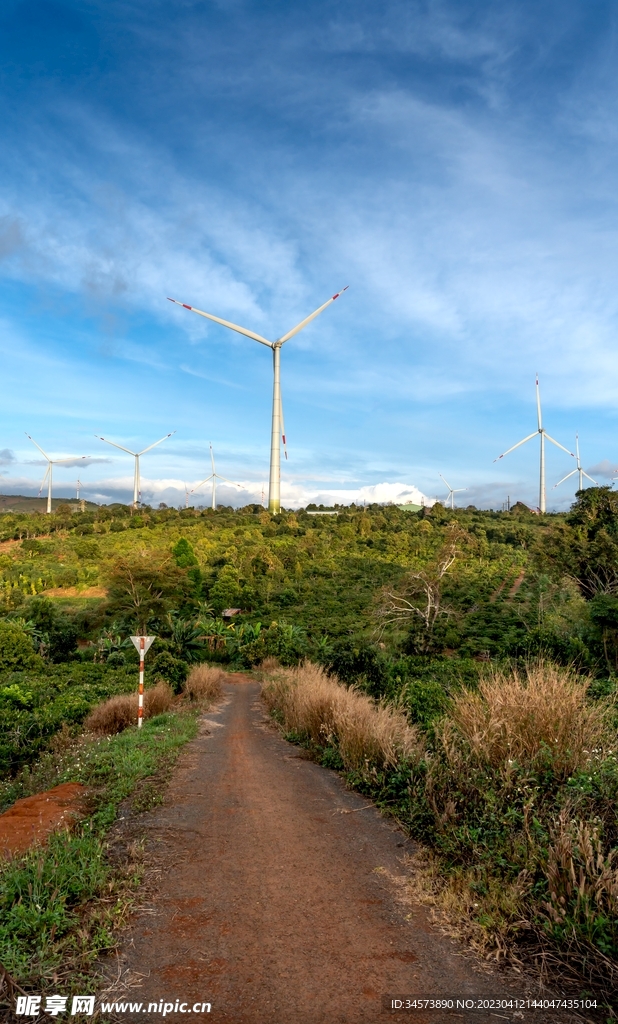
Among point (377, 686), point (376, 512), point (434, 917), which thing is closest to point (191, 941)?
point (434, 917)

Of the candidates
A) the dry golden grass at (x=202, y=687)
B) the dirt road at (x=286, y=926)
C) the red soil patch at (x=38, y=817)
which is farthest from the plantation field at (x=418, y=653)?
the red soil patch at (x=38, y=817)

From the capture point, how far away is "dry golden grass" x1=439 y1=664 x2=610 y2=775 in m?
6.23

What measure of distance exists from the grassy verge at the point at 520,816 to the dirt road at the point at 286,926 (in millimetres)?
379

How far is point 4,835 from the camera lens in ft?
20.8

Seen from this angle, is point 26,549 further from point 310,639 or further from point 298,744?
point 298,744

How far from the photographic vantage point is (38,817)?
276 inches

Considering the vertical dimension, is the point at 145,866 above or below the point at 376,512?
below

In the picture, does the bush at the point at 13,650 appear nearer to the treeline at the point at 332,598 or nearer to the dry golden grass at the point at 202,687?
the treeline at the point at 332,598

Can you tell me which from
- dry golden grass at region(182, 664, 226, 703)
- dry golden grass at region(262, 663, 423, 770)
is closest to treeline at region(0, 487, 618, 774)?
dry golden grass at region(182, 664, 226, 703)

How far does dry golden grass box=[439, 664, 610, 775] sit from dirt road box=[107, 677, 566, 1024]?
1434 millimetres

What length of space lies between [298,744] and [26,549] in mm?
83253

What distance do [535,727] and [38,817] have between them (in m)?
5.73

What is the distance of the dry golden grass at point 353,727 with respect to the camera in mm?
8641

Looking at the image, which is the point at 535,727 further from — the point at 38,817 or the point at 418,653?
the point at 418,653
